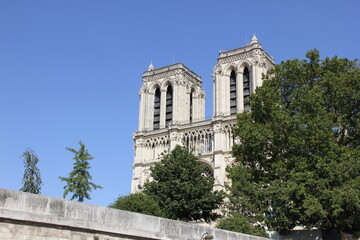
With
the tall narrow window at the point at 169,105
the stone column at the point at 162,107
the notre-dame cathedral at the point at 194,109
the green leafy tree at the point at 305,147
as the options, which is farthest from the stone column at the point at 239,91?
the green leafy tree at the point at 305,147

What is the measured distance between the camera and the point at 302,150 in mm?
20797

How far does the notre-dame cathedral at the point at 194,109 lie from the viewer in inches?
1882

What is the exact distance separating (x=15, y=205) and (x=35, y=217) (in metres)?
0.44

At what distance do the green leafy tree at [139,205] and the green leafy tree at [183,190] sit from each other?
102 inches

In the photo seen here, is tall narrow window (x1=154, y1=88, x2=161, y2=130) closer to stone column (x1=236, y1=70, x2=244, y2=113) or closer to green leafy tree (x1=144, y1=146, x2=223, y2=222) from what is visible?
stone column (x1=236, y1=70, x2=244, y2=113)

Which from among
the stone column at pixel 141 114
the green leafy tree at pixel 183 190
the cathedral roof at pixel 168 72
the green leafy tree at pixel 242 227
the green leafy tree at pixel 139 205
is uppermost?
the cathedral roof at pixel 168 72

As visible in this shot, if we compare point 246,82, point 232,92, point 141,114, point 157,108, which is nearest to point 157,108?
point 157,108

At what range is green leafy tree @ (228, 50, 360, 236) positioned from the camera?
1895 cm

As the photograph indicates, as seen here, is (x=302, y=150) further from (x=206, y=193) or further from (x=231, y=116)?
(x=231, y=116)

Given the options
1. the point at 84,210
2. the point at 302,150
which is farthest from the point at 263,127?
the point at 84,210

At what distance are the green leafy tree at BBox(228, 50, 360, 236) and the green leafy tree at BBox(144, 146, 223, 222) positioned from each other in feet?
23.1

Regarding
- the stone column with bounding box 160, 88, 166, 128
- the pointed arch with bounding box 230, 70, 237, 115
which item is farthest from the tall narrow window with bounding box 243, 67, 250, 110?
the stone column with bounding box 160, 88, 166, 128

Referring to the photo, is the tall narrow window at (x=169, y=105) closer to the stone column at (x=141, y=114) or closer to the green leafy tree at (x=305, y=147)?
the stone column at (x=141, y=114)

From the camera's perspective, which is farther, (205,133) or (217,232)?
(205,133)
